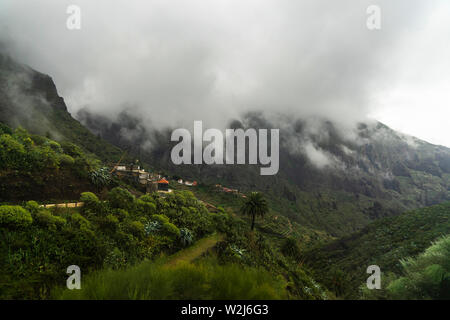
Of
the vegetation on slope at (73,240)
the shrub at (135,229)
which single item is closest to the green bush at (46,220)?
the vegetation on slope at (73,240)

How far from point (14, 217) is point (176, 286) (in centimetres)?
1253

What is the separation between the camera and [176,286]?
3863 millimetres

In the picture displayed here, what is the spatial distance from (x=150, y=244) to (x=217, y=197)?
90367 mm

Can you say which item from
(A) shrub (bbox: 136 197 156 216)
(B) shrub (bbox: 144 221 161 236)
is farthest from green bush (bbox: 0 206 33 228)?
(A) shrub (bbox: 136 197 156 216)

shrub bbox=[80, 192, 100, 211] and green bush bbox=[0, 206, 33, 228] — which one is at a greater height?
shrub bbox=[80, 192, 100, 211]

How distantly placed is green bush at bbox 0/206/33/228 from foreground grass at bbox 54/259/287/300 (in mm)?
10440

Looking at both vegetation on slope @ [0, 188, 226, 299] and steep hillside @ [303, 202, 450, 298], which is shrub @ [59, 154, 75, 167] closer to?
vegetation on slope @ [0, 188, 226, 299]

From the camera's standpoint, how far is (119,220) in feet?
56.9

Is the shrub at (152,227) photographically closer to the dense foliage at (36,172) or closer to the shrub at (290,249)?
the dense foliage at (36,172)

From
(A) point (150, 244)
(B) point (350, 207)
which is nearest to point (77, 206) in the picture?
(A) point (150, 244)

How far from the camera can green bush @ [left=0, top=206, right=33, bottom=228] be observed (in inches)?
411

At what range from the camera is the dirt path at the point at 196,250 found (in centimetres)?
1697

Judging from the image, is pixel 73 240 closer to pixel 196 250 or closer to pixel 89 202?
pixel 89 202

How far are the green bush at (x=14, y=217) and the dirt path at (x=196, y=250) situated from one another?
31.6 ft
